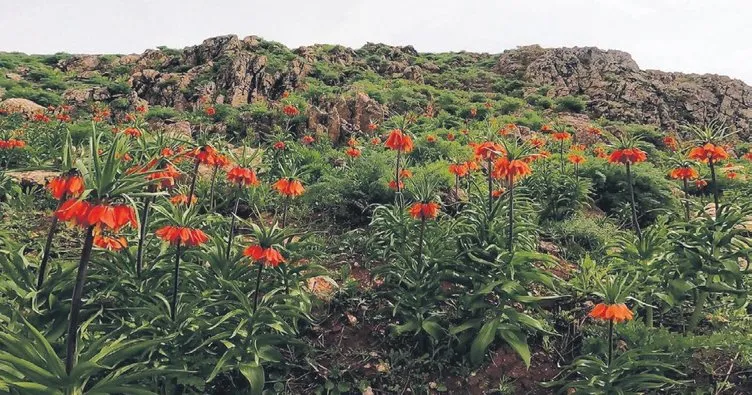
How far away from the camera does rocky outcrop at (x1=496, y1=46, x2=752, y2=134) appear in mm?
23016

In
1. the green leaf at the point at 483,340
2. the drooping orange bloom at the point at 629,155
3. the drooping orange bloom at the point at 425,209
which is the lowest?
the green leaf at the point at 483,340

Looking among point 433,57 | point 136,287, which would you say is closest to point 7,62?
point 433,57

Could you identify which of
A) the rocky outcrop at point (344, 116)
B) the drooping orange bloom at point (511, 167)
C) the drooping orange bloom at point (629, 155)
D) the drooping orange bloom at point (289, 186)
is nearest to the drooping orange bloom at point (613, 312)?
the drooping orange bloom at point (511, 167)

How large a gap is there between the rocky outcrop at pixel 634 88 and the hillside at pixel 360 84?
0.08m

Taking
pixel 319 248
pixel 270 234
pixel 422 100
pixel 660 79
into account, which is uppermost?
pixel 660 79

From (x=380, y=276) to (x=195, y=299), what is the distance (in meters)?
1.96

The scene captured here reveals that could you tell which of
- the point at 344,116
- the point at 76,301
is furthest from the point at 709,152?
the point at 344,116

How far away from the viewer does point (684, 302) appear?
461 cm

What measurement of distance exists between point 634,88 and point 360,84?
49.7 feet

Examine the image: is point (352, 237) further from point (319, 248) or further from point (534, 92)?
point (534, 92)

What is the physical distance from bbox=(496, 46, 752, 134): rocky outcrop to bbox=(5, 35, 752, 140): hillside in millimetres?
76

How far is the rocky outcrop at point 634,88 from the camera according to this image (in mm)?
23016

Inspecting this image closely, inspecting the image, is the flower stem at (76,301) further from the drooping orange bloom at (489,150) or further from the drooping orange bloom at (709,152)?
the drooping orange bloom at (709,152)

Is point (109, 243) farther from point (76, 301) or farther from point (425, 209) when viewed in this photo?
point (425, 209)
